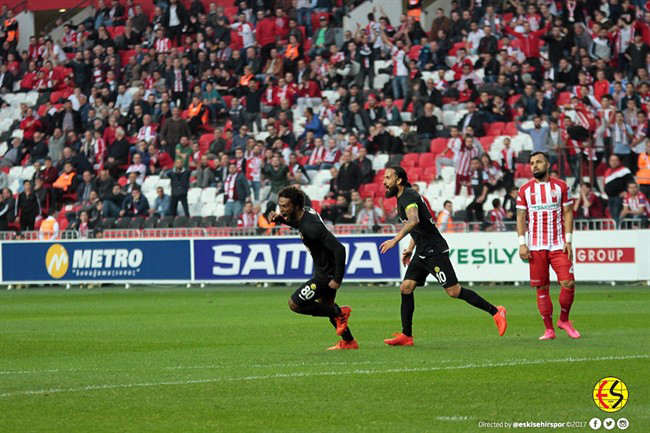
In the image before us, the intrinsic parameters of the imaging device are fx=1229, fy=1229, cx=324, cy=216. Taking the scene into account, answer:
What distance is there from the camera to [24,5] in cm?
4469

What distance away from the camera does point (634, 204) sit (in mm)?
26375

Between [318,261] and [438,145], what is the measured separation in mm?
18472

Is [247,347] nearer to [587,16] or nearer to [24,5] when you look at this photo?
[587,16]

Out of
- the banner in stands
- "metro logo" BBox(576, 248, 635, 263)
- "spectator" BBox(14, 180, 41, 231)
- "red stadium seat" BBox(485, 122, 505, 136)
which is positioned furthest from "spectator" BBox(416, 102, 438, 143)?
"spectator" BBox(14, 180, 41, 231)

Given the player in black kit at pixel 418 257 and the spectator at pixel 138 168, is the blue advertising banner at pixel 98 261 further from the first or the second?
the player in black kit at pixel 418 257

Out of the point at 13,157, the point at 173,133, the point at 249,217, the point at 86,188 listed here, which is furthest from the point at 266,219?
the point at 13,157

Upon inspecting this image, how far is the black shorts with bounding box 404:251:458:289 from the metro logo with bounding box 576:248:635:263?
1292 centimetres

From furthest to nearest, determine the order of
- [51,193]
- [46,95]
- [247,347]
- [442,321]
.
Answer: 1. [46,95]
2. [51,193]
3. [442,321]
4. [247,347]

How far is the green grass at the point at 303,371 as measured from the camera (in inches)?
328

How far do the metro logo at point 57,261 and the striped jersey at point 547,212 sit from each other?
18298 millimetres

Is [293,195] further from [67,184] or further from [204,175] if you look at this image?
[67,184]

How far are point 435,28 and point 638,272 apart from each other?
11.7 metres

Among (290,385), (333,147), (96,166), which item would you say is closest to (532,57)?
(333,147)

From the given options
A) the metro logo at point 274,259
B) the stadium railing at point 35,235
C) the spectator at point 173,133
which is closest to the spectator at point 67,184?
the spectator at point 173,133
